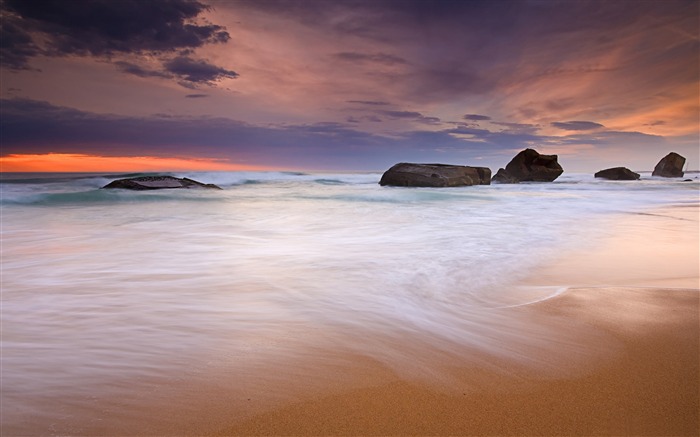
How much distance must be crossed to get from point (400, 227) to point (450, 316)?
4160 millimetres

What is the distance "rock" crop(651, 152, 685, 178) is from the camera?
36.9 m

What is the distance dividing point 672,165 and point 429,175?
1292 inches

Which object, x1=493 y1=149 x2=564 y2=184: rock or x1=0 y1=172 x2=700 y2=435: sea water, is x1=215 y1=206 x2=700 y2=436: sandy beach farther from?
x1=493 y1=149 x2=564 y2=184: rock

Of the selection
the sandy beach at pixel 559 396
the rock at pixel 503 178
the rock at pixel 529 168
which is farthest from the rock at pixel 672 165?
the sandy beach at pixel 559 396

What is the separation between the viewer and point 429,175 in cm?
1803

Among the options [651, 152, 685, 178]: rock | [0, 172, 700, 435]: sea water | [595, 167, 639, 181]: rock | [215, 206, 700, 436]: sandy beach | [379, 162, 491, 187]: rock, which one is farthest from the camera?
[651, 152, 685, 178]: rock

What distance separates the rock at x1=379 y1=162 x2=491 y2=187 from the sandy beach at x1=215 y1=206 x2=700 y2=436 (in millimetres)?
15994

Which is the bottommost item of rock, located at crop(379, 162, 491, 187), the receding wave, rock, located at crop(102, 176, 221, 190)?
the receding wave

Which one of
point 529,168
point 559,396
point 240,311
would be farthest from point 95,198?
point 529,168

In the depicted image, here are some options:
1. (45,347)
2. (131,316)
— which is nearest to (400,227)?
(131,316)

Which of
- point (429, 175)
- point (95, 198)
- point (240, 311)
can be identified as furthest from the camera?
point (429, 175)

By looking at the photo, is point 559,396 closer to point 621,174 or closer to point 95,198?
point 95,198

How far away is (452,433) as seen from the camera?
1.21 metres

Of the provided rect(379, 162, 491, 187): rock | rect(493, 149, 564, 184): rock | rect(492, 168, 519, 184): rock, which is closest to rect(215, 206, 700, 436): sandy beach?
rect(379, 162, 491, 187): rock
